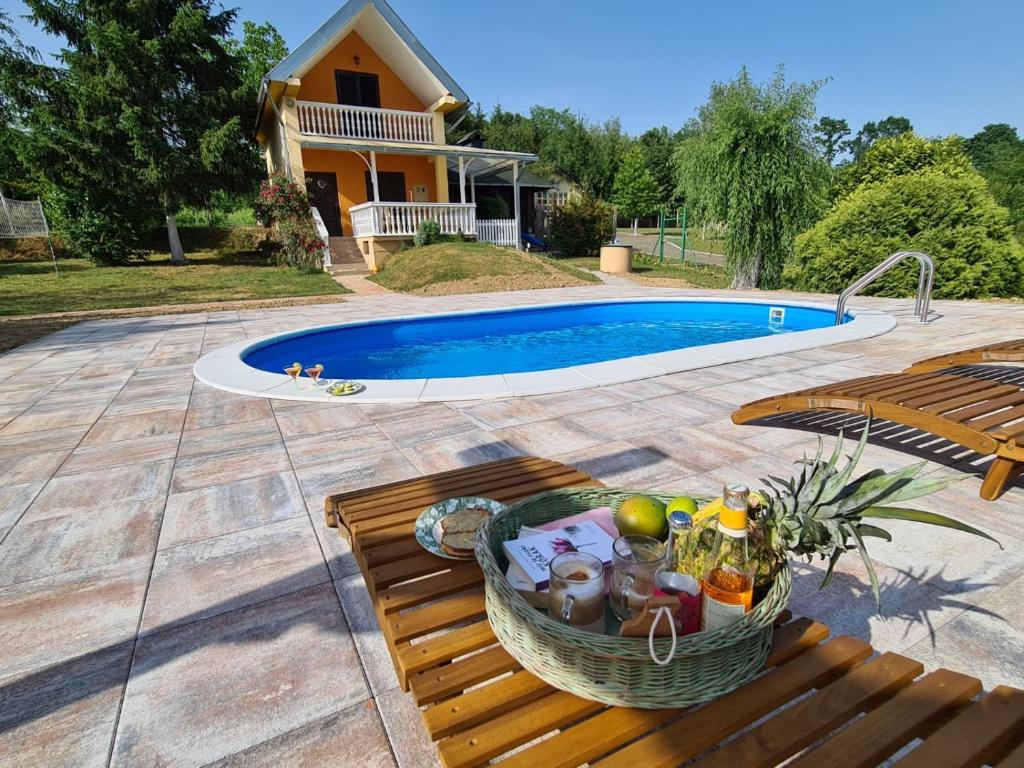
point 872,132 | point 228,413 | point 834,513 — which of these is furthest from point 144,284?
point 872,132

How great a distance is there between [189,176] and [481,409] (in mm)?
20419

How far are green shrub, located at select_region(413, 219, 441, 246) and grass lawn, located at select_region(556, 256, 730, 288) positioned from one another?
463 cm

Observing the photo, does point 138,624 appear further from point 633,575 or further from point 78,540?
point 633,575

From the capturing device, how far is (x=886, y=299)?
11.4 meters

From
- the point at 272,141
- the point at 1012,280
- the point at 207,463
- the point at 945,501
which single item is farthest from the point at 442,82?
the point at 945,501

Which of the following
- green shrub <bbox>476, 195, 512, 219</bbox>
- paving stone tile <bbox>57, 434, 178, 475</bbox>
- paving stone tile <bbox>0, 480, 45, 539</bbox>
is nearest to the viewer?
paving stone tile <bbox>0, 480, 45, 539</bbox>

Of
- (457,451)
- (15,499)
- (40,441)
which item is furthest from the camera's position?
(40,441)

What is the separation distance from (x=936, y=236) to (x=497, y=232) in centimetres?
1336

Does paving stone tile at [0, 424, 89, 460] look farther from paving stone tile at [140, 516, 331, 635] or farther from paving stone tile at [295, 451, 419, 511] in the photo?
paving stone tile at [140, 516, 331, 635]

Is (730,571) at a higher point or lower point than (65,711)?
higher

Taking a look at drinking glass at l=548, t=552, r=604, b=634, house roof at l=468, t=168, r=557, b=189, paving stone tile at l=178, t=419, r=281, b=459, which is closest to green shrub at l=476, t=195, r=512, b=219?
house roof at l=468, t=168, r=557, b=189

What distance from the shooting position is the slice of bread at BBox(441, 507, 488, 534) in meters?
1.96

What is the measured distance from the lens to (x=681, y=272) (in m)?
19.8

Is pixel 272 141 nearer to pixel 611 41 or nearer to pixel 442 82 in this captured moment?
pixel 442 82
